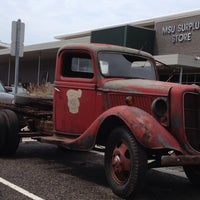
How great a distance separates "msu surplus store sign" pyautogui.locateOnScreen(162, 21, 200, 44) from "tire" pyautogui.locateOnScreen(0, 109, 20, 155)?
24901 millimetres

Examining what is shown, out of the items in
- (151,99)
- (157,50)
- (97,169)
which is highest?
(157,50)

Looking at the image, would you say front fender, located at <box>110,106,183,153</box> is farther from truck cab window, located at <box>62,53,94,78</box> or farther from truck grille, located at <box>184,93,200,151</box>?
truck cab window, located at <box>62,53,94,78</box>

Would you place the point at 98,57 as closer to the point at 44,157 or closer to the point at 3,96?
the point at 44,157

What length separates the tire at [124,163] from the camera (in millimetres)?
5777

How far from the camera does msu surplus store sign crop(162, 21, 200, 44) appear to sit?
32.2 metres

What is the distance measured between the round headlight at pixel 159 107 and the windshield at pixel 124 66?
4.36 ft

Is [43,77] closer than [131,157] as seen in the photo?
No

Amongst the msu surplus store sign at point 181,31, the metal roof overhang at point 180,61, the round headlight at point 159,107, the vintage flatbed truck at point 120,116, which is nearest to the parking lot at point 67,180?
the vintage flatbed truck at point 120,116

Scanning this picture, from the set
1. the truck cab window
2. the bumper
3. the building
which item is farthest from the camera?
the building

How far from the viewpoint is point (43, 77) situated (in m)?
47.0

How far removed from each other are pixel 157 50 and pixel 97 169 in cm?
2810

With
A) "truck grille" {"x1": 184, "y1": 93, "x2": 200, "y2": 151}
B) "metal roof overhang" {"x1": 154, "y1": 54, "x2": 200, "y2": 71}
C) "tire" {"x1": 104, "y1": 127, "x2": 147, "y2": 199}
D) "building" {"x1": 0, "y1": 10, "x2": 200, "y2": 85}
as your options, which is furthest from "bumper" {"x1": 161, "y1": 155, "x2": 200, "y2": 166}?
"building" {"x1": 0, "y1": 10, "x2": 200, "y2": 85}

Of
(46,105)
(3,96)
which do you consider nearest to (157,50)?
(3,96)

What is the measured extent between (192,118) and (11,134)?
3881 millimetres
